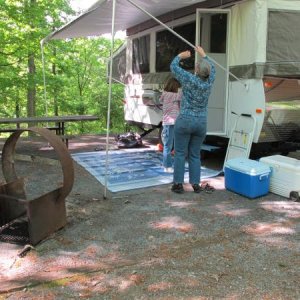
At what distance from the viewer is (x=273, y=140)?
18.9 feet

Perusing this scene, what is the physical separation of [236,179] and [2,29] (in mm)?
10037

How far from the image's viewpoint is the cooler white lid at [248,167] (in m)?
4.61

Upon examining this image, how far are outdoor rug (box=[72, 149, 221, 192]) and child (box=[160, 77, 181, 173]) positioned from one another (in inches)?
11.1

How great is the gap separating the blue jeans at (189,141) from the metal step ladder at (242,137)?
994mm

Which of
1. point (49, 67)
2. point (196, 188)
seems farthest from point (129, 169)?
point (49, 67)

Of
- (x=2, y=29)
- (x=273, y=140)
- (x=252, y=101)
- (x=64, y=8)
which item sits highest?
(x=64, y=8)

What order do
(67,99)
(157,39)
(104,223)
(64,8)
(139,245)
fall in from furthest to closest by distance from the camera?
(67,99)
(64,8)
(157,39)
(104,223)
(139,245)

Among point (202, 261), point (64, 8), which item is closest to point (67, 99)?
point (64, 8)

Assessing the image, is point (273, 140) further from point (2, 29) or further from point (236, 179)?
point (2, 29)

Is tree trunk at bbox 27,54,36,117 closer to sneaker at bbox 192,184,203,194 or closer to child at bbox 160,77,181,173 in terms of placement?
child at bbox 160,77,181,173

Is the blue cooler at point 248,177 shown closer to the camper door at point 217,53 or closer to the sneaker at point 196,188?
the sneaker at point 196,188

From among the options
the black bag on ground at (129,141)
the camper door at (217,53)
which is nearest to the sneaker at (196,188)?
the camper door at (217,53)

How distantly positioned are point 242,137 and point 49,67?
14.1 meters

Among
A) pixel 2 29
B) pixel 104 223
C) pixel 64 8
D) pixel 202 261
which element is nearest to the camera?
pixel 202 261
